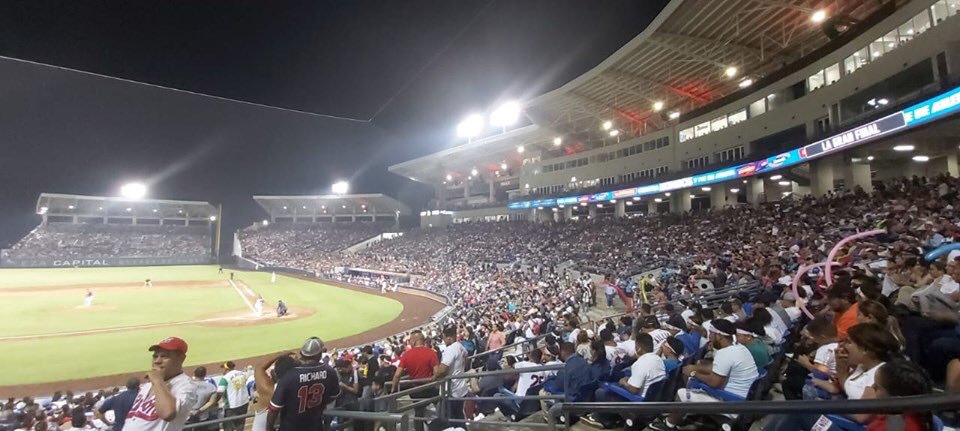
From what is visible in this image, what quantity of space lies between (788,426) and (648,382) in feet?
4.13

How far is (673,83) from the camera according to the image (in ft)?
90.3

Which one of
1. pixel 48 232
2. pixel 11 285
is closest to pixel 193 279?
pixel 11 285

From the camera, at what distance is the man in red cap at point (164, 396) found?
2205 millimetres

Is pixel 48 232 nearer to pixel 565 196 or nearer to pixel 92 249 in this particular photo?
pixel 92 249

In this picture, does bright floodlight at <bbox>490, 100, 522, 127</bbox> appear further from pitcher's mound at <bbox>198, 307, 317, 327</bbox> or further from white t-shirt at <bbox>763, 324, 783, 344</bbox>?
pitcher's mound at <bbox>198, 307, 317, 327</bbox>

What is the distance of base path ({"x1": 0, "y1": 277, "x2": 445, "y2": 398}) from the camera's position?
11719mm

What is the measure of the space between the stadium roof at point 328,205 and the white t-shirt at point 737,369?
5680 centimetres

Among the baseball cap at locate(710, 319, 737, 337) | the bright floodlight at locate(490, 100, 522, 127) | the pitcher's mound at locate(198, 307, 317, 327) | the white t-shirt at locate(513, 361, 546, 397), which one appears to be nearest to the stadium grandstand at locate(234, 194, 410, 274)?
the pitcher's mound at locate(198, 307, 317, 327)

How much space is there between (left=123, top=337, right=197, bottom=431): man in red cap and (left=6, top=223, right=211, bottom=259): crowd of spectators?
2469 inches

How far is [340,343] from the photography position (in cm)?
1738

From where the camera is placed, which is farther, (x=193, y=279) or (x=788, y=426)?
(x=193, y=279)

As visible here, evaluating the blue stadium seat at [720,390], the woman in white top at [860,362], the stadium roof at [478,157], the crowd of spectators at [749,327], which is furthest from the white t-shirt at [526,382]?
the stadium roof at [478,157]

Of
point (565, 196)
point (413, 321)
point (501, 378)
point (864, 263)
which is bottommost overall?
point (413, 321)

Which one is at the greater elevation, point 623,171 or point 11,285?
point 623,171
